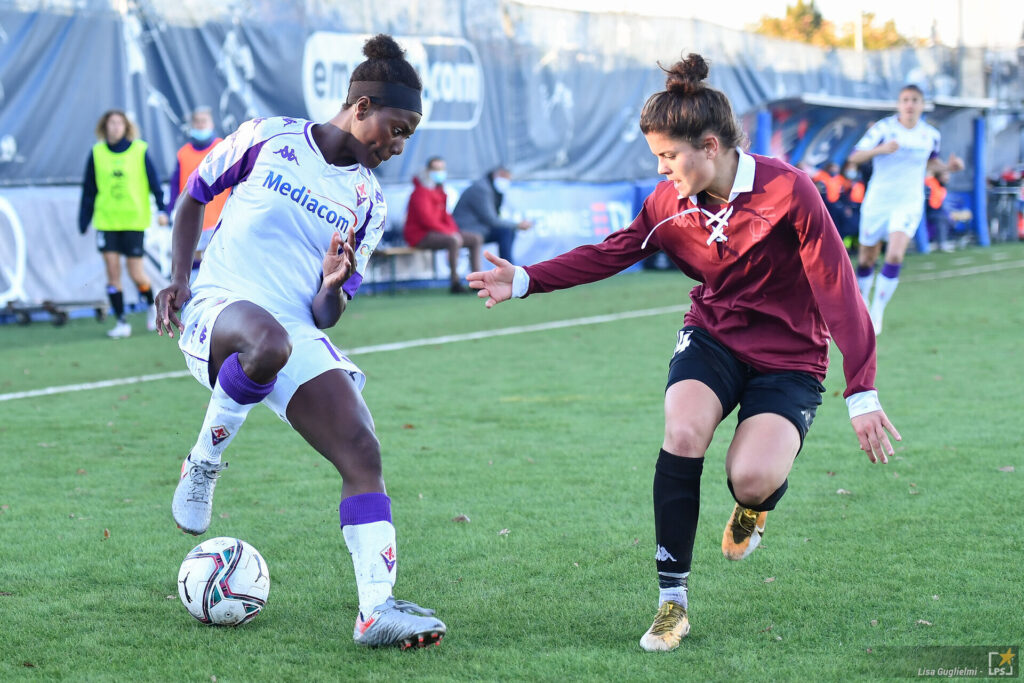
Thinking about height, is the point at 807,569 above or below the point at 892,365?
above

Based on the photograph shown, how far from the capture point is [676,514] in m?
3.74

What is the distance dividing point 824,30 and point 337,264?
4073cm

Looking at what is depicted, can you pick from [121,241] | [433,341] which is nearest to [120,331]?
[121,241]

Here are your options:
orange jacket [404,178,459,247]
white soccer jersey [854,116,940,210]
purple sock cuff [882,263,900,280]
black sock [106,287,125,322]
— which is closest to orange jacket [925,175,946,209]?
orange jacket [404,178,459,247]

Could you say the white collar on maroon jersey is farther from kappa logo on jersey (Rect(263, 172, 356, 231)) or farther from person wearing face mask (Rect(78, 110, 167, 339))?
person wearing face mask (Rect(78, 110, 167, 339))

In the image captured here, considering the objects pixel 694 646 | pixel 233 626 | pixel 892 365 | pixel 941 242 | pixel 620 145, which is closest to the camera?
pixel 694 646

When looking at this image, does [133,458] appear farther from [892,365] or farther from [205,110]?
[205,110]

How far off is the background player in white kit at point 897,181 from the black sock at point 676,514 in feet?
26.0

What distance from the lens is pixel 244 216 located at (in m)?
4.16

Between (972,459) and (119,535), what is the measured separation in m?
4.08

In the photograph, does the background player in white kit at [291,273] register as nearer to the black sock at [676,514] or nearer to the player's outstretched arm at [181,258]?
the player's outstretched arm at [181,258]

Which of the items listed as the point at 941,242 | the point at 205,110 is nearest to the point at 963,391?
the point at 205,110

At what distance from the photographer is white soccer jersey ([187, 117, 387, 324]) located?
414cm

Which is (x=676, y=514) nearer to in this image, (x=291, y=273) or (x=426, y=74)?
(x=291, y=273)
